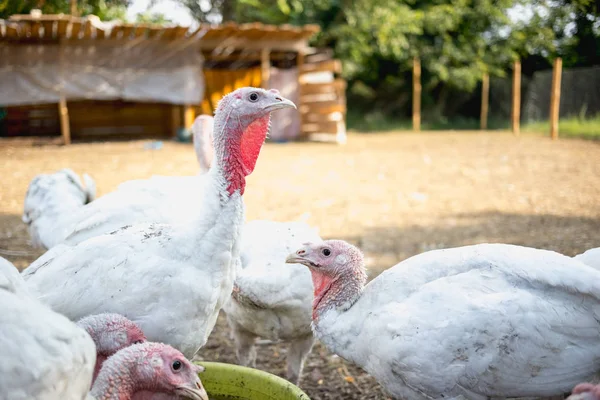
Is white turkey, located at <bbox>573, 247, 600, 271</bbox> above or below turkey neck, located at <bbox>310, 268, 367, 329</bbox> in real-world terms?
above

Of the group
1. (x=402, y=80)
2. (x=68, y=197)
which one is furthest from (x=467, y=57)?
(x=68, y=197)

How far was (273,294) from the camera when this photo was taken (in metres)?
3.36

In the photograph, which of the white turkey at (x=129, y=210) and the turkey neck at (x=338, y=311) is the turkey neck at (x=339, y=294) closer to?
the turkey neck at (x=338, y=311)

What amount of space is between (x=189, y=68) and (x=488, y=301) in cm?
1644

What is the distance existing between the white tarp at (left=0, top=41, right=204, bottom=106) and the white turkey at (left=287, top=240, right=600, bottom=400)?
52.2 feet

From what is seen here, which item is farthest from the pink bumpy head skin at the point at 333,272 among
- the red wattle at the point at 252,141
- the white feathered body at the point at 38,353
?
the white feathered body at the point at 38,353

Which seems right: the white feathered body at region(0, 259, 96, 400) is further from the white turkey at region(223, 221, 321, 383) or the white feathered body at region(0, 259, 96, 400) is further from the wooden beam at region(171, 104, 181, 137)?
the wooden beam at region(171, 104, 181, 137)

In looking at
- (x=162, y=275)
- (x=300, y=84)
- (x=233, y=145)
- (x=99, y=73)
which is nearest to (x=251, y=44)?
(x=300, y=84)

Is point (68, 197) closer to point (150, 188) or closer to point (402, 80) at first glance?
point (150, 188)

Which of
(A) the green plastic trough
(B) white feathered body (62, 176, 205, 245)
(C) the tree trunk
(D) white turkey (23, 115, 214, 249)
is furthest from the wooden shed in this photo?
(A) the green plastic trough

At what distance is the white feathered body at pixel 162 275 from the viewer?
2656 mm

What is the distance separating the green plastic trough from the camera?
291 cm

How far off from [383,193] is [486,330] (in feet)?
22.0

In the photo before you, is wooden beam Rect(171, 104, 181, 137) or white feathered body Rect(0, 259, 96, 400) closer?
white feathered body Rect(0, 259, 96, 400)
